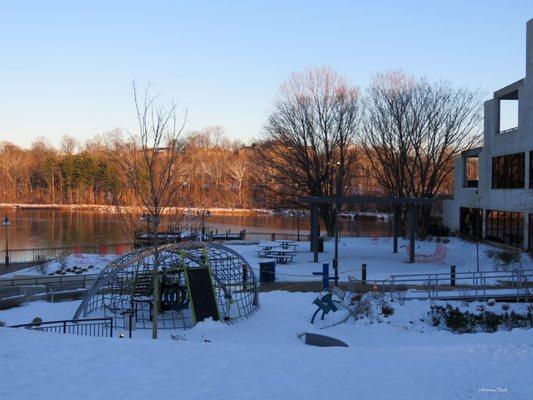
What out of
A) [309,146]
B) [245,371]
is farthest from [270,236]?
[245,371]

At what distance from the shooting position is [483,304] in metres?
18.9

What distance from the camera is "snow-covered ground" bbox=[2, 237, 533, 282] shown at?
27312mm

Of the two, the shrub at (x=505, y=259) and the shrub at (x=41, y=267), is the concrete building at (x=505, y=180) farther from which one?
the shrub at (x=41, y=267)

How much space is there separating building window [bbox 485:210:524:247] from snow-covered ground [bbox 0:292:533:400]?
24.2 meters

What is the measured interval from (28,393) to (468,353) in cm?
849

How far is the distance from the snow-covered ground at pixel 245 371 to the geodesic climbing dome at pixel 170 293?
5.44 meters

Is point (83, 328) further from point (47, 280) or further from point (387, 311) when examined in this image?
point (47, 280)

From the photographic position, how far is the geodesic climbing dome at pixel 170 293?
17.6 meters

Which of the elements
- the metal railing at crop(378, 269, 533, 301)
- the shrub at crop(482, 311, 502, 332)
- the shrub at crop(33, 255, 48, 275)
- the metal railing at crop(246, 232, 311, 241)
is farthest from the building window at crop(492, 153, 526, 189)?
the shrub at crop(33, 255, 48, 275)

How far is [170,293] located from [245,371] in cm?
863

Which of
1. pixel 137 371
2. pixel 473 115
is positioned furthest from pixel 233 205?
pixel 137 371

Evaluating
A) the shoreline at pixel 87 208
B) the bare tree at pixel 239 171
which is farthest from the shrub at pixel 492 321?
the bare tree at pixel 239 171

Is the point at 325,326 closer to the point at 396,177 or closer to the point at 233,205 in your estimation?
the point at 396,177

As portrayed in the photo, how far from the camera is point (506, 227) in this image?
36.9 m
